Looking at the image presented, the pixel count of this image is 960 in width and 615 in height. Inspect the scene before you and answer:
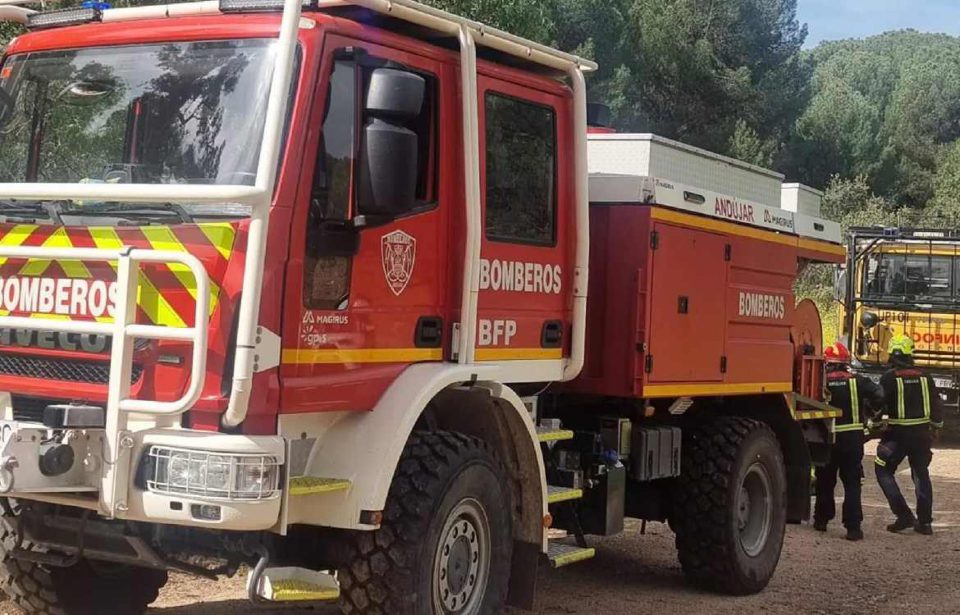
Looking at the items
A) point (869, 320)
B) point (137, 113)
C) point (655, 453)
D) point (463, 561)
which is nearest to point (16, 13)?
point (137, 113)

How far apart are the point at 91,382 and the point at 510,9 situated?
8.35m

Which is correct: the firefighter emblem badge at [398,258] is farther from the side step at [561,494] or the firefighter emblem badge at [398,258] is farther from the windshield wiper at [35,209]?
the side step at [561,494]

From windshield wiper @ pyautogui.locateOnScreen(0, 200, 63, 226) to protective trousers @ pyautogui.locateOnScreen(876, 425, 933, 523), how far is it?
8080 mm

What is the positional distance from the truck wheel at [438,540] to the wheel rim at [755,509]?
2.87m

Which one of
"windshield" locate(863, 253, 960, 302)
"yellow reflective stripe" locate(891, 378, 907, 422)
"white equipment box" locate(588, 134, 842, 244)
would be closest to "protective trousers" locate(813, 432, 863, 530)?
"yellow reflective stripe" locate(891, 378, 907, 422)

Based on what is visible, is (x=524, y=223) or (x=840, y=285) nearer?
(x=524, y=223)

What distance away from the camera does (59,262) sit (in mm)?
4598

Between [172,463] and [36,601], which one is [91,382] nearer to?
[172,463]

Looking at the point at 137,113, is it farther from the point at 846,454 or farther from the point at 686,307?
the point at 846,454

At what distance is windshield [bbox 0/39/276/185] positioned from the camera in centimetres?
452

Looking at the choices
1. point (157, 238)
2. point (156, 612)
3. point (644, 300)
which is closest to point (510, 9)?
point (644, 300)

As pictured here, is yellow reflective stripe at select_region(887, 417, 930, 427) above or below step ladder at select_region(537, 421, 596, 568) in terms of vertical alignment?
above

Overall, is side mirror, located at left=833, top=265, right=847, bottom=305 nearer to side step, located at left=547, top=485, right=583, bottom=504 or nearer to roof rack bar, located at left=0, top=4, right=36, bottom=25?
side step, located at left=547, top=485, right=583, bottom=504

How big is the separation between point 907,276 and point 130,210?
49.7 ft
